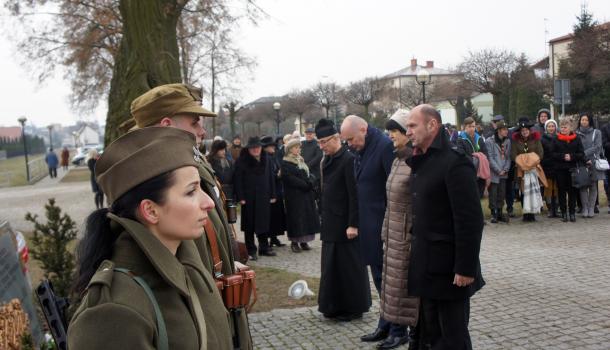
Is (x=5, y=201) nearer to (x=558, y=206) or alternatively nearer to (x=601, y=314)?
(x=558, y=206)

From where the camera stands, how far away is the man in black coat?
170 inches

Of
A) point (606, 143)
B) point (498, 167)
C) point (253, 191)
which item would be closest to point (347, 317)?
point (253, 191)

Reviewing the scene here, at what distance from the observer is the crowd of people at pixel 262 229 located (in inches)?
74.9

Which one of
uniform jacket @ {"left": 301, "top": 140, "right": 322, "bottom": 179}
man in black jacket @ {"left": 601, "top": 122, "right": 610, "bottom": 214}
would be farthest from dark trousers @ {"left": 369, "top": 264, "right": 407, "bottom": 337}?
man in black jacket @ {"left": 601, "top": 122, "right": 610, "bottom": 214}

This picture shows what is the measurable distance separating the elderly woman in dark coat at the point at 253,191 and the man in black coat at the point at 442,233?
20.8 ft

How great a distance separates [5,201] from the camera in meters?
26.0

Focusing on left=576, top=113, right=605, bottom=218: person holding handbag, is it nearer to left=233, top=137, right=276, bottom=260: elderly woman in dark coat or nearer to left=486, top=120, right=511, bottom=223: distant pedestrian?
left=486, top=120, right=511, bottom=223: distant pedestrian

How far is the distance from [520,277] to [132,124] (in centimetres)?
583

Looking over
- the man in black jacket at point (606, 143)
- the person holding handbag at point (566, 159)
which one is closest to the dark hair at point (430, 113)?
the person holding handbag at point (566, 159)

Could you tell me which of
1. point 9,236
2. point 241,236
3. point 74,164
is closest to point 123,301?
point 9,236

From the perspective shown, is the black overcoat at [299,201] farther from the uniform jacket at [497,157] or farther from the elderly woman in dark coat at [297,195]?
the uniform jacket at [497,157]

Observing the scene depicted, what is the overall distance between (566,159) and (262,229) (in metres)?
6.09

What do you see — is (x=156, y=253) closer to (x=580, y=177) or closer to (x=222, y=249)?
(x=222, y=249)

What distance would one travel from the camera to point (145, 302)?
71.3 inches
